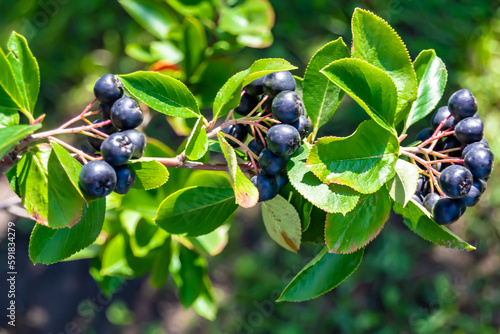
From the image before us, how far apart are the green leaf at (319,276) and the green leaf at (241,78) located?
38cm

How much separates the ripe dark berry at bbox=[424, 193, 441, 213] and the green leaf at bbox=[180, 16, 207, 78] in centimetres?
92

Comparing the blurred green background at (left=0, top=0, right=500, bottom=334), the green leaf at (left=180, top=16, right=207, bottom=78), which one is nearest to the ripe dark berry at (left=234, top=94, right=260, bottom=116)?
the green leaf at (left=180, top=16, right=207, bottom=78)

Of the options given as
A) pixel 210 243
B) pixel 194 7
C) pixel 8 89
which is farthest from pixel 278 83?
pixel 194 7

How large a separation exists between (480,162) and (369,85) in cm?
26

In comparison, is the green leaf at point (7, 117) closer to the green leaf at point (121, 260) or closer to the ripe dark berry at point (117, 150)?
the ripe dark berry at point (117, 150)

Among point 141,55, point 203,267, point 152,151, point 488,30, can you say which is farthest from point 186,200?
point 488,30

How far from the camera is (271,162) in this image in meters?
0.89

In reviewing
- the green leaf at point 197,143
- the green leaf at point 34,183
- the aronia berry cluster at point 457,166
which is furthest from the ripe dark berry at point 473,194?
the green leaf at point 34,183

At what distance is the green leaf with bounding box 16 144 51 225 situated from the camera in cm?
80

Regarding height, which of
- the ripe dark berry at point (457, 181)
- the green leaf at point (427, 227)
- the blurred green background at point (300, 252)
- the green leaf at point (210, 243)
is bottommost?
the blurred green background at point (300, 252)

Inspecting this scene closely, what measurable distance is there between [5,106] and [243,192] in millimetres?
474

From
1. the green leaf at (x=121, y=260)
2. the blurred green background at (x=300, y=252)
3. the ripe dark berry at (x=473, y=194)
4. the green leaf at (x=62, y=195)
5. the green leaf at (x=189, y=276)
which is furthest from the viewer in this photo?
the blurred green background at (x=300, y=252)

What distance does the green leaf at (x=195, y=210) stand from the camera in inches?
38.3

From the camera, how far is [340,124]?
264 centimetres
